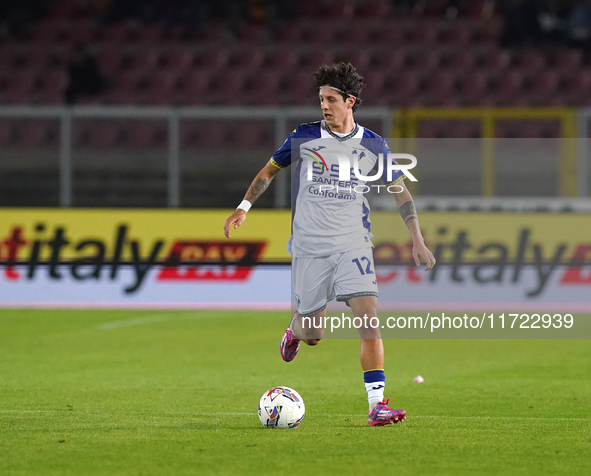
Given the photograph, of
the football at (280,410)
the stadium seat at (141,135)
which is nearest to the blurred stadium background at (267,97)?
the stadium seat at (141,135)

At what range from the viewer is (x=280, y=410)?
6.23 metres

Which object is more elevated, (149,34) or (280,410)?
(149,34)

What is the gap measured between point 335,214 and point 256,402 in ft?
5.58

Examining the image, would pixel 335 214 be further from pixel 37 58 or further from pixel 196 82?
→ pixel 37 58

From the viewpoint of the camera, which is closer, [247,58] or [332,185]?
[332,185]

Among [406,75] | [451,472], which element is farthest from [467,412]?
[406,75]

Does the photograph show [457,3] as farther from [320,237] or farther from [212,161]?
[320,237]

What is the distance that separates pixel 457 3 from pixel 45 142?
10.2m

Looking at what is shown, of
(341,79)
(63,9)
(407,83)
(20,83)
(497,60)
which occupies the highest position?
(63,9)

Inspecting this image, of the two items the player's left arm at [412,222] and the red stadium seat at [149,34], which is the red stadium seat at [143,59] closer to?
the red stadium seat at [149,34]

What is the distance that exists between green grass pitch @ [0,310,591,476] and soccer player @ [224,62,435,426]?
2.66ft

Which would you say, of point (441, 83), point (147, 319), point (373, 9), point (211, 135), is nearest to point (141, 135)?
point (211, 135)

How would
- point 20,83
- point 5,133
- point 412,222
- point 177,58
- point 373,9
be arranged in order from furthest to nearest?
point 373,9, point 177,58, point 20,83, point 5,133, point 412,222

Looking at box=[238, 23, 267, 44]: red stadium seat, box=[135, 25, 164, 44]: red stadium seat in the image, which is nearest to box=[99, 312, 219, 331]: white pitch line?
box=[238, 23, 267, 44]: red stadium seat
